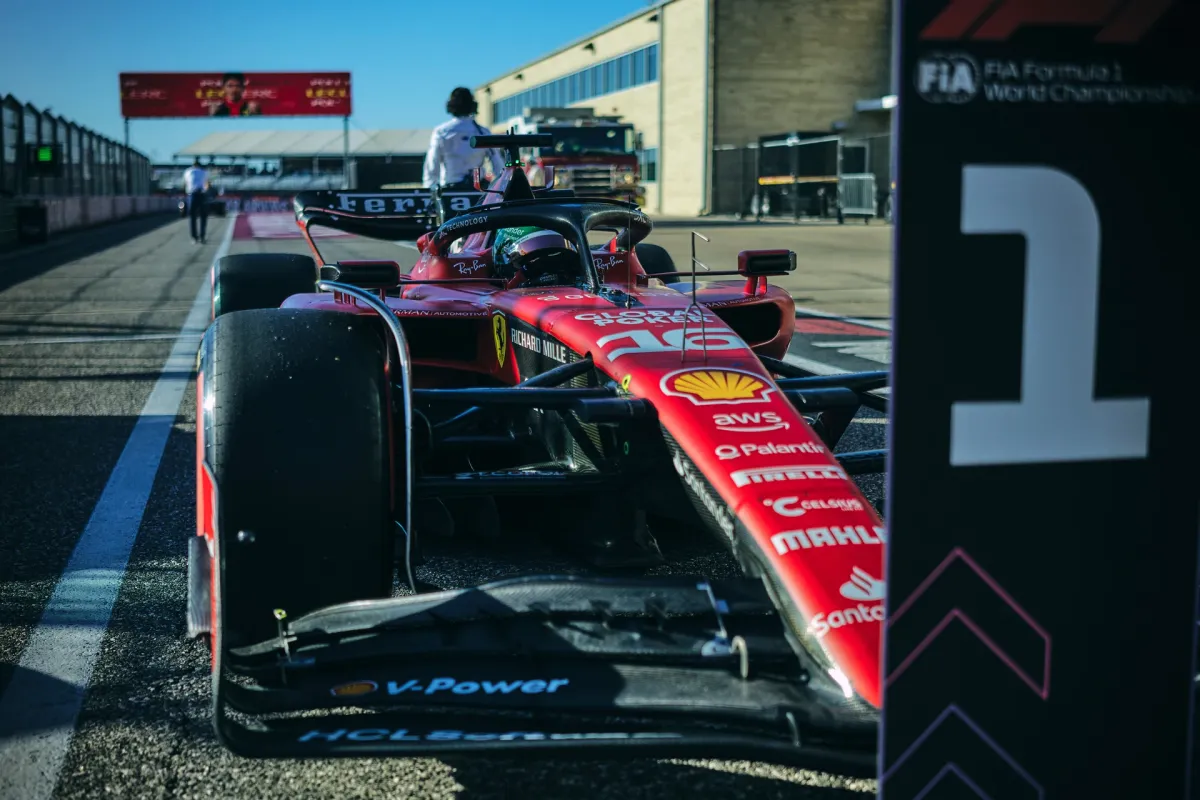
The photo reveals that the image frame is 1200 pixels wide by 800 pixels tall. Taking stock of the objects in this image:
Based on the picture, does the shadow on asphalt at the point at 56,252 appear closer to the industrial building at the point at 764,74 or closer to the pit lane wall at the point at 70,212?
the pit lane wall at the point at 70,212

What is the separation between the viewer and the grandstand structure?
78.0 meters

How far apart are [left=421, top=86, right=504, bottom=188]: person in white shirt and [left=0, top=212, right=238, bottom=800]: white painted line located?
14.7ft

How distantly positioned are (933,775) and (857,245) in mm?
21056

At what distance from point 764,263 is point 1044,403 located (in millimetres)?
2877

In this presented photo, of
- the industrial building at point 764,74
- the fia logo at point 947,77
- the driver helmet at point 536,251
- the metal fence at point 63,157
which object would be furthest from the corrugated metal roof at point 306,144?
the fia logo at point 947,77

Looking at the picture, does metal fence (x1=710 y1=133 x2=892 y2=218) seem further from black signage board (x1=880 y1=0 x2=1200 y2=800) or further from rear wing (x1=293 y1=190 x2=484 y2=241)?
black signage board (x1=880 y1=0 x2=1200 y2=800)

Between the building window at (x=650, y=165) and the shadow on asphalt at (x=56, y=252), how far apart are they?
Answer: 815 inches

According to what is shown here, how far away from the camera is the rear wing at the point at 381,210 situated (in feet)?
19.5

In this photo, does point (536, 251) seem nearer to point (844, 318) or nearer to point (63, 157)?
point (844, 318)

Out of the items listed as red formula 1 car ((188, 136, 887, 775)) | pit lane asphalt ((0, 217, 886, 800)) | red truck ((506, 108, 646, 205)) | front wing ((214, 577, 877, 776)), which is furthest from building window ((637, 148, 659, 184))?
front wing ((214, 577, 877, 776))

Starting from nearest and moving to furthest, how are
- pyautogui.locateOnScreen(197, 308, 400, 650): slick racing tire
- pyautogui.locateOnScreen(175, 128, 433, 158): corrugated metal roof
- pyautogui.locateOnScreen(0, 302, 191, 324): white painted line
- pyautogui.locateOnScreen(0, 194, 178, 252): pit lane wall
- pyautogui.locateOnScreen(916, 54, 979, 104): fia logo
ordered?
pyautogui.locateOnScreen(916, 54, 979, 104): fia logo, pyautogui.locateOnScreen(197, 308, 400, 650): slick racing tire, pyautogui.locateOnScreen(0, 302, 191, 324): white painted line, pyautogui.locateOnScreen(0, 194, 178, 252): pit lane wall, pyautogui.locateOnScreen(175, 128, 433, 158): corrugated metal roof

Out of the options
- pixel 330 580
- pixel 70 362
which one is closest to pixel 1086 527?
pixel 330 580

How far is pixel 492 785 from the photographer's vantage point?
2314mm

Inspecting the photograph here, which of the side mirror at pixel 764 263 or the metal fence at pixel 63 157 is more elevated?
the metal fence at pixel 63 157
